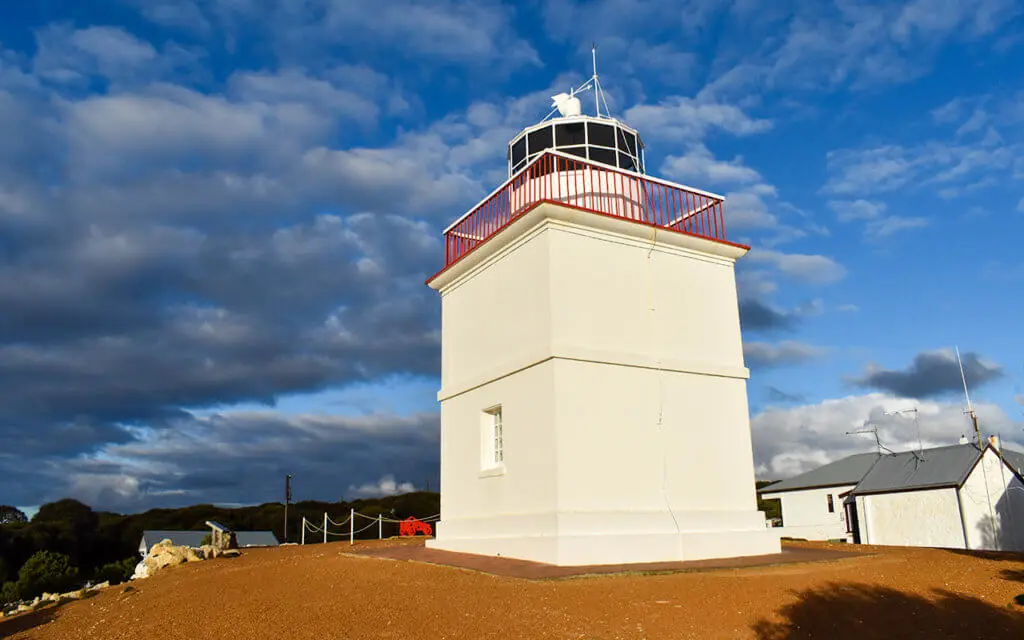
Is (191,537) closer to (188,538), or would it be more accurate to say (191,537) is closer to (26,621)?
(188,538)

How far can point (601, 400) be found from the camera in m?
11.3

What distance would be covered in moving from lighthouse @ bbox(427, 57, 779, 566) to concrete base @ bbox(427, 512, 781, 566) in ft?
0.08

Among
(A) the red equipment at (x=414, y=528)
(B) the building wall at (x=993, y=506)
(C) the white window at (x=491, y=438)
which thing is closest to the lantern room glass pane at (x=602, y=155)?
(C) the white window at (x=491, y=438)

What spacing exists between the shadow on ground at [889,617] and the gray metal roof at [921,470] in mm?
21235

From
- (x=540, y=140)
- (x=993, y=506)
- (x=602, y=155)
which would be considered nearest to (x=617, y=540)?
(x=602, y=155)

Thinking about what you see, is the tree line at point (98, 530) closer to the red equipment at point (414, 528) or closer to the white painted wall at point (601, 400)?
the red equipment at point (414, 528)

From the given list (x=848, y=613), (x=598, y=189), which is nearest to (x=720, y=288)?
(x=598, y=189)

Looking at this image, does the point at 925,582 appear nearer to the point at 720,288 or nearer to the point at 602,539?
the point at 602,539

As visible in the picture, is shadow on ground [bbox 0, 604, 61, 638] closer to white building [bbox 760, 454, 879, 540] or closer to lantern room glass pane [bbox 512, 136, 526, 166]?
lantern room glass pane [bbox 512, 136, 526, 166]

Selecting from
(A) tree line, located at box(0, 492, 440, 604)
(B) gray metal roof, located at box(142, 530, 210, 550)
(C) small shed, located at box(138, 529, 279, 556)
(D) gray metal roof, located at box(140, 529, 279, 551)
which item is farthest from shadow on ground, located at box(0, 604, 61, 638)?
(B) gray metal roof, located at box(142, 530, 210, 550)

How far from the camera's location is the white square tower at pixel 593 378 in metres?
10.9

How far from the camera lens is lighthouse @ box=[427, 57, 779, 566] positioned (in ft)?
35.8

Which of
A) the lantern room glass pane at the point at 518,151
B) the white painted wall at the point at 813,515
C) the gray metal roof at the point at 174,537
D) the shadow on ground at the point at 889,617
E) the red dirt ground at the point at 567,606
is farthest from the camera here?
the gray metal roof at the point at 174,537

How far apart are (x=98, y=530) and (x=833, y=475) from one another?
46018mm
